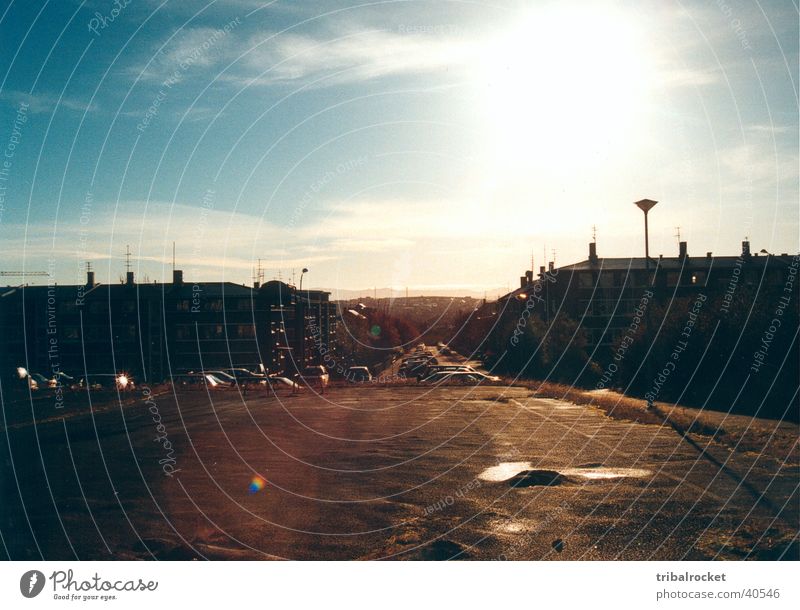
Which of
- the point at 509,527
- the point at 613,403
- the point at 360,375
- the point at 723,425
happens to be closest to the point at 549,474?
the point at 509,527

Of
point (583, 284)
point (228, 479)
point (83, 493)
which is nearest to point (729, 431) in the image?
point (228, 479)

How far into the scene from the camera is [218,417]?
3152 cm

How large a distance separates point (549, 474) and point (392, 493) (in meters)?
3.88

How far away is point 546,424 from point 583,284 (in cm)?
6276

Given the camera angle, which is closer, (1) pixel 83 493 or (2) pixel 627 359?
(1) pixel 83 493

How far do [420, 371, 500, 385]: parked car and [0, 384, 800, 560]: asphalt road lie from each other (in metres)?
29.6

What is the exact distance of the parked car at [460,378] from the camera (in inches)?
2273

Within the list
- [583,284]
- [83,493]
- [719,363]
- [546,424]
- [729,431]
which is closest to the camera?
[83,493]

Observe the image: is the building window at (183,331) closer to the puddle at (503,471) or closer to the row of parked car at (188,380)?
the row of parked car at (188,380)

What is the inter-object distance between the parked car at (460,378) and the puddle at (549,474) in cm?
3773

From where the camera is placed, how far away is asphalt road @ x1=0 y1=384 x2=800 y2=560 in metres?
12.0

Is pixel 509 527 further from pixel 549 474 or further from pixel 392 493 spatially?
pixel 549 474

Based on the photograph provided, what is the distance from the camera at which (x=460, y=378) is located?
6056 cm
